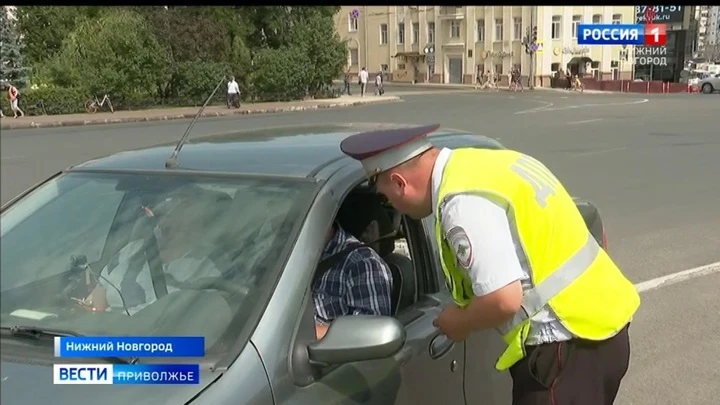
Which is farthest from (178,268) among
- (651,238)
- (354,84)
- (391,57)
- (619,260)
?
(391,57)

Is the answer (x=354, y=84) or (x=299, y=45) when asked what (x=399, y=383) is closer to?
(x=299, y=45)

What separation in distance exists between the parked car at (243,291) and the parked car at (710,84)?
49246 mm

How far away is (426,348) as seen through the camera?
248cm

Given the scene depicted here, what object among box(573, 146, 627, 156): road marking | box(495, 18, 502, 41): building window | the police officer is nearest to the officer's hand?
the police officer

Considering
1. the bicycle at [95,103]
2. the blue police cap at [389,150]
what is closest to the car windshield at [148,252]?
the blue police cap at [389,150]

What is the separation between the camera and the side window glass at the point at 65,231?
222 centimetres

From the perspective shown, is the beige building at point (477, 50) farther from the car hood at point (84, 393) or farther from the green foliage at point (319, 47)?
the car hood at point (84, 393)

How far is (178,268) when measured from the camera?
2297 millimetres

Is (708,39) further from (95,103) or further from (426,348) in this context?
(426,348)

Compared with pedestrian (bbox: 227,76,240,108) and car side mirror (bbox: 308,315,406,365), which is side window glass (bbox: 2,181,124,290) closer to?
Result: car side mirror (bbox: 308,315,406,365)

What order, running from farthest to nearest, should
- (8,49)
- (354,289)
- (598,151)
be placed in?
(598,151), (354,289), (8,49)

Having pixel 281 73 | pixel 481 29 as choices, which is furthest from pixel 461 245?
pixel 481 29

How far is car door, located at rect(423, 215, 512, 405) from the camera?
2.72m
